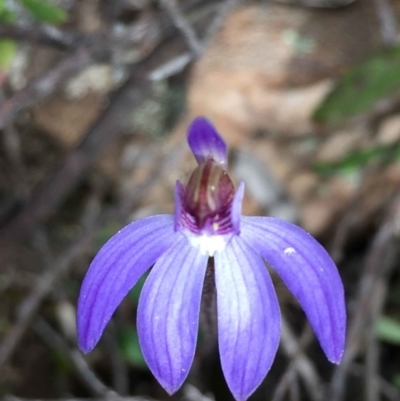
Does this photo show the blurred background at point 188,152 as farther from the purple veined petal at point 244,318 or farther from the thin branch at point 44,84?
the purple veined petal at point 244,318

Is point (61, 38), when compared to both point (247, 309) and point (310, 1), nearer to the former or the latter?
point (310, 1)

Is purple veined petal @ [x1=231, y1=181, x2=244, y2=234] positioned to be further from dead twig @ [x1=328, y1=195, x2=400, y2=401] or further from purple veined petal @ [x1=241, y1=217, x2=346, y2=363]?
dead twig @ [x1=328, y1=195, x2=400, y2=401]

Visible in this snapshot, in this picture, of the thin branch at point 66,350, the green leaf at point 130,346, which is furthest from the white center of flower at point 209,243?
the green leaf at point 130,346

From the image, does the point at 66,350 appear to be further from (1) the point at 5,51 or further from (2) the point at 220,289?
(2) the point at 220,289

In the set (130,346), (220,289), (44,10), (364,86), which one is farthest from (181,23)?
(130,346)

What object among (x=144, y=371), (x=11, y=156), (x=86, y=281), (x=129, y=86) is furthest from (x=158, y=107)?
(x=86, y=281)

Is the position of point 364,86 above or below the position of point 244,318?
below

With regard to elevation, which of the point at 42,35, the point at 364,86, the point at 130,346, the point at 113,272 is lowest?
the point at 130,346
